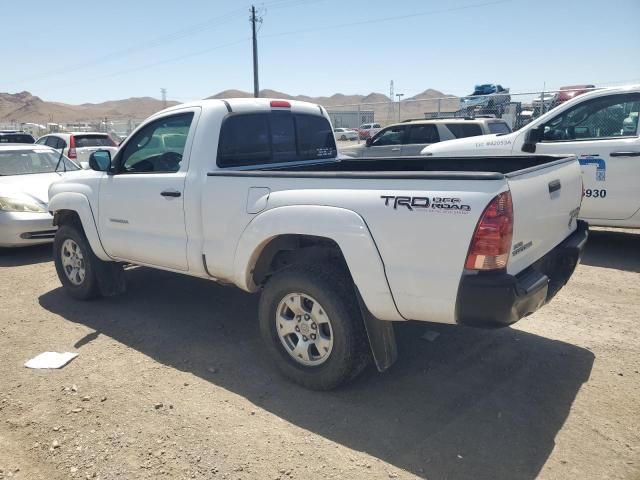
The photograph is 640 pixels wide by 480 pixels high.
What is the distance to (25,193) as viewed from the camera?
733cm

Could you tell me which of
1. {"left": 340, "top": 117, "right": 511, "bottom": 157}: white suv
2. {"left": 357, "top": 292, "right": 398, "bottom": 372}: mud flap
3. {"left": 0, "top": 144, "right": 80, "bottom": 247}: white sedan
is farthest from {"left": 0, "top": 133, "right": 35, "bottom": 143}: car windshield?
{"left": 357, "top": 292, "right": 398, "bottom": 372}: mud flap

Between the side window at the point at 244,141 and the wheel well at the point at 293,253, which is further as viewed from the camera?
the side window at the point at 244,141

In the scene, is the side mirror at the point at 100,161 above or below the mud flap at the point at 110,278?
above

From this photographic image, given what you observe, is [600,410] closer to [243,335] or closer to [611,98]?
[243,335]

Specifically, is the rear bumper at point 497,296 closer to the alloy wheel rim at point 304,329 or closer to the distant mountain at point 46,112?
the alloy wheel rim at point 304,329

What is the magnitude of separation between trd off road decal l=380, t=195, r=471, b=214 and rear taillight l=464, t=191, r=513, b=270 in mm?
117

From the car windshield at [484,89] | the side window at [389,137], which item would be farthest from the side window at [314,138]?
the car windshield at [484,89]

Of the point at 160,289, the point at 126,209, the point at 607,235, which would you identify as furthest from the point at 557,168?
the point at 607,235

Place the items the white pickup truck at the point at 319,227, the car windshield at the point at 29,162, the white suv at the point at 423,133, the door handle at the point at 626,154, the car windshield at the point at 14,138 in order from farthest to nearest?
the car windshield at the point at 14,138 < the white suv at the point at 423,133 < the car windshield at the point at 29,162 < the door handle at the point at 626,154 < the white pickup truck at the point at 319,227

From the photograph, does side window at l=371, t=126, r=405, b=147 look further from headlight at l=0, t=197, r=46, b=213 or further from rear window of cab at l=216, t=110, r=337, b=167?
headlight at l=0, t=197, r=46, b=213

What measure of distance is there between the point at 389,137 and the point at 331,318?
34.8 feet

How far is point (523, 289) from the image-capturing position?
2.76 metres

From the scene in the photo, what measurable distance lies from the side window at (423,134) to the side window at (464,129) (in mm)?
388

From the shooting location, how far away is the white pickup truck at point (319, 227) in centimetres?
272
